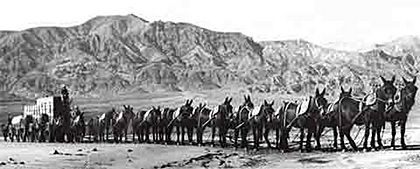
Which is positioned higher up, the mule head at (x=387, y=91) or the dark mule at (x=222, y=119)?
the mule head at (x=387, y=91)

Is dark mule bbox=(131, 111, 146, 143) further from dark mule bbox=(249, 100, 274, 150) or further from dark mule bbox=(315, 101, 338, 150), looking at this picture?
dark mule bbox=(315, 101, 338, 150)

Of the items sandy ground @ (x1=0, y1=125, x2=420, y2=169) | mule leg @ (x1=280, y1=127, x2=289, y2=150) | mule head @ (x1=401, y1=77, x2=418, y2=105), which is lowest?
sandy ground @ (x1=0, y1=125, x2=420, y2=169)

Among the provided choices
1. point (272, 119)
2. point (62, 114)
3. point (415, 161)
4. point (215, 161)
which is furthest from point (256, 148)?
point (62, 114)

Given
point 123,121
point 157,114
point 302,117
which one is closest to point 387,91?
point 302,117

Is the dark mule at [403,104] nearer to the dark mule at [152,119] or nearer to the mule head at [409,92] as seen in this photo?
the mule head at [409,92]

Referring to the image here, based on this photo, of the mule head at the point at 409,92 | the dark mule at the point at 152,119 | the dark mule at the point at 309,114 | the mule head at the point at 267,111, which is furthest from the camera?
the dark mule at the point at 152,119

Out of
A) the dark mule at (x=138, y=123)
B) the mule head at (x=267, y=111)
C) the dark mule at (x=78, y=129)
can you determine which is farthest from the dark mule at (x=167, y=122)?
the mule head at (x=267, y=111)

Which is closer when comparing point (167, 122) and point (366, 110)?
point (366, 110)

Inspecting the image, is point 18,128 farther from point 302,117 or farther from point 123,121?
point 302,117

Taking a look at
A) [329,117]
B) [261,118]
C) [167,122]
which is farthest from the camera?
[167,122]

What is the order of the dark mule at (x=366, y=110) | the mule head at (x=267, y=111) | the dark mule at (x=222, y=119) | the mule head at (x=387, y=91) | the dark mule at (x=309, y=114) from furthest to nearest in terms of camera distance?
the dark mule at (x=222, y=119)
the mule head at (x=267, y=111)
the dark mule at (x=309, y=114)
the dark mule at (x=366, y=110)
the mule head at (x=387, y=91)

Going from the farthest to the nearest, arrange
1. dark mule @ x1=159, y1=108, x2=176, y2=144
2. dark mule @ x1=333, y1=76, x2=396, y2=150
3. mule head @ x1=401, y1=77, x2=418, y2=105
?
dark mule @ x1=159, y1=108, x2=176, y2=144, dark mule @ x1=333, y1=76, x2=396, y2=150, mule head @ x1=401, y1=77, x2=418, y2=105

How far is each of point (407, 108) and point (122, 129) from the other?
102 ft

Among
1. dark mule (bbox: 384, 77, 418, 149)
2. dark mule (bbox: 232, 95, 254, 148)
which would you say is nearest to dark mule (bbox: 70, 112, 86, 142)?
dark mule (bbox: 232, 95, 254, 148)
